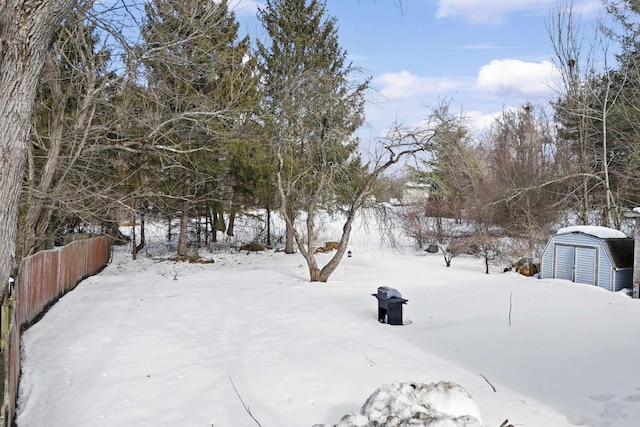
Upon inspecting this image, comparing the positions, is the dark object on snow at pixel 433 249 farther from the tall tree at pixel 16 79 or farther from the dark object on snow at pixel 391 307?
the tall tree at pixel 16 79

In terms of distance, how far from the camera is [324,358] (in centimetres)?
570

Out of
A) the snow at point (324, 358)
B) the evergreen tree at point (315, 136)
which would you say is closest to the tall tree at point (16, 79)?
the snow at point (324, 358)

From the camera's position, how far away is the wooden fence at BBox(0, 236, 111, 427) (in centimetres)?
364

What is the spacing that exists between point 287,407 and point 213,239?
685 inches

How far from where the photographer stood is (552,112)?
2123cm

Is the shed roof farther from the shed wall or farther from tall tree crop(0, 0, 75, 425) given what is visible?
tall tree crop(0, 0, 75, 425)

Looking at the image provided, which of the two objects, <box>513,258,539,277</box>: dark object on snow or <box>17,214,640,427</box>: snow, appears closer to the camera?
<box>17,214,640,427</box>: snow

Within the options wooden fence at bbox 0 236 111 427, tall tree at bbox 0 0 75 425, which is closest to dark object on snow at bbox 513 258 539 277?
wooden fence at bbox 0 236 111 427

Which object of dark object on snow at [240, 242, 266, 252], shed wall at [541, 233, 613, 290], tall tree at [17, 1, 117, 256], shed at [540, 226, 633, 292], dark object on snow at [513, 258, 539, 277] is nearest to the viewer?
tall tree at [17, 1, 117, 256]

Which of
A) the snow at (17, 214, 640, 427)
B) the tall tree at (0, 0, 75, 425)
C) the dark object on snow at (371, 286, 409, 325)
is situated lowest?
the snow at (17, 214, 640, 427)

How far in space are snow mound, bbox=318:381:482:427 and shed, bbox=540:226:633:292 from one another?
33.0 ft

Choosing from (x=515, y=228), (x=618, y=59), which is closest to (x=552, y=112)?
(x=618, y=59)

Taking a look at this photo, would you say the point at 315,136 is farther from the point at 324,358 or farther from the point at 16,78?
the point at 16,78

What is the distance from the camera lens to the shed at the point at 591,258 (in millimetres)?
11492
